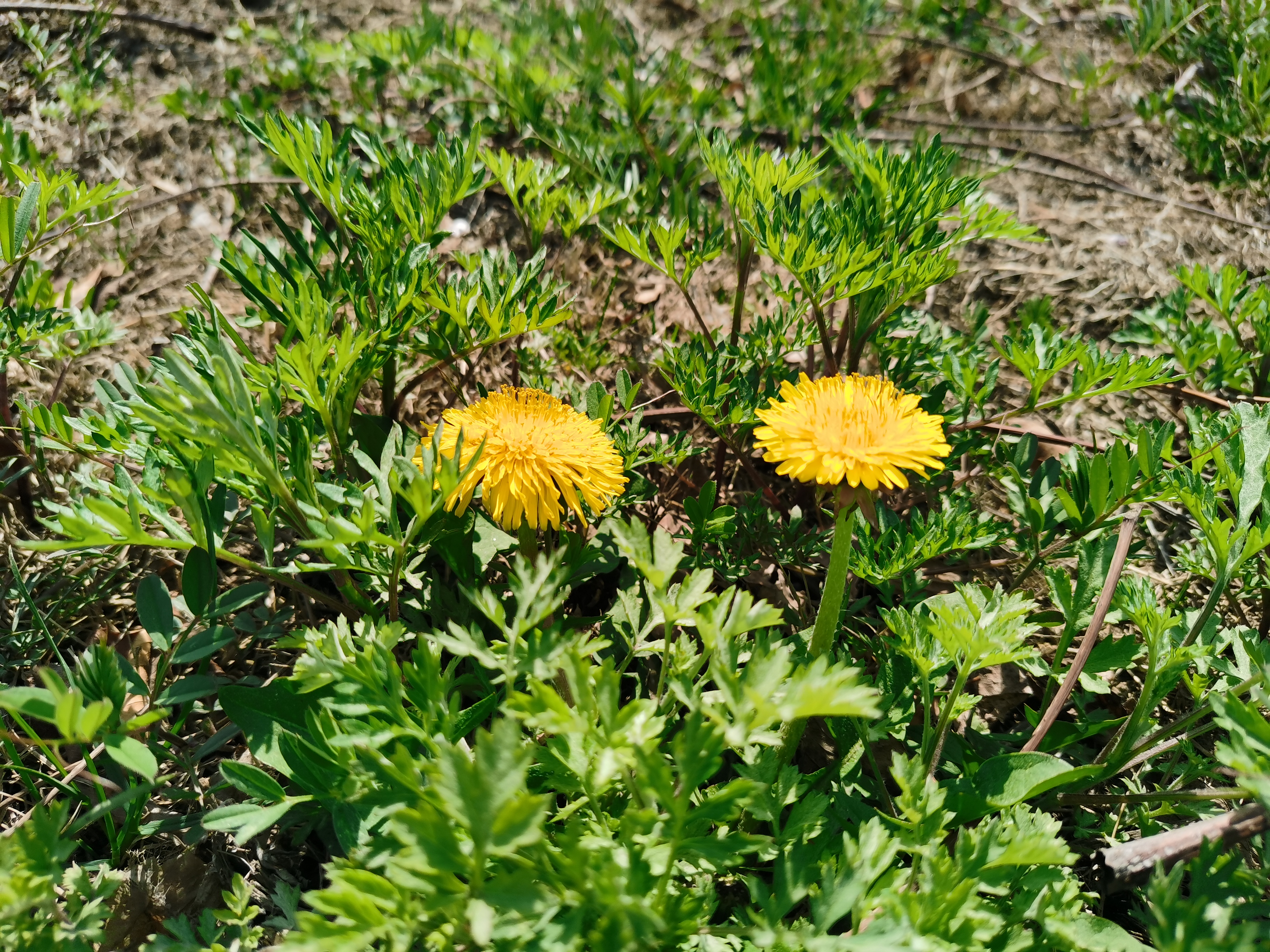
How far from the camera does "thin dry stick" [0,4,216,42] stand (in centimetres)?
307

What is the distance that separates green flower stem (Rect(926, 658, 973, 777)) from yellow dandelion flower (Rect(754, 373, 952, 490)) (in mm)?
352

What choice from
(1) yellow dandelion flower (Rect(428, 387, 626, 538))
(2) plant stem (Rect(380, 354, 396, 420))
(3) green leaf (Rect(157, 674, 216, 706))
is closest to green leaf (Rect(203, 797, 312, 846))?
(3) green leaf (Rect(157, 674, 216, 706))

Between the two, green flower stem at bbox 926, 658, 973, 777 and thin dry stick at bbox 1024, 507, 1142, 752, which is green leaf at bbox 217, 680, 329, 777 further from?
thin dry stick at bbox 1024, 507, 1142, 752

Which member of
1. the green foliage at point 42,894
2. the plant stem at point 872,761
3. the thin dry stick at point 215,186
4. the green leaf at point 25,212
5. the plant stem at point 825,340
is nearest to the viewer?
the green foliage at point 42,894

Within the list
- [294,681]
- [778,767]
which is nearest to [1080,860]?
[778,767]

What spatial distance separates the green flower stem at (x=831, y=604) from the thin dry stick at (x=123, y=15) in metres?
3.20

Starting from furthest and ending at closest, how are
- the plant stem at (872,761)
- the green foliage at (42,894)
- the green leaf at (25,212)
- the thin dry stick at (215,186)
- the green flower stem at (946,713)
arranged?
the thin dry stick at (215,186) < the green leaf at (25,212) < the plant stem at (872,761) < the green flower stem at (946,713) < the green foliage at (42,894)

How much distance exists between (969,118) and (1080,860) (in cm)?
278

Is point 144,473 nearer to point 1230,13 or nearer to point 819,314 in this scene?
point 819,314

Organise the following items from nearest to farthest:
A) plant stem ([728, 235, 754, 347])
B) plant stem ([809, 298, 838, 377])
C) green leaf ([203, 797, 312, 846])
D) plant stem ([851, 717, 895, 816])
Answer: green leaf ([203, 797, 312, 846]), plant stem ([851, 717, 895, 816]), plant stem ([809, 298, 838, 377]), plant stem ([728, 235, 754, 347])

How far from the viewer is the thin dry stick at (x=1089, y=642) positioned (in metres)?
1.69

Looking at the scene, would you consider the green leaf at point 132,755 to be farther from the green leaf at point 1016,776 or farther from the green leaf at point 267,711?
the green leaf at point 1016,776

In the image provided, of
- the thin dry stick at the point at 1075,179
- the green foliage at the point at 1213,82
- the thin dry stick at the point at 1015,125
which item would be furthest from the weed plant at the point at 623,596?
the thin dry stick at the point at 1015,125

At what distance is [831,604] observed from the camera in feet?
5.23
